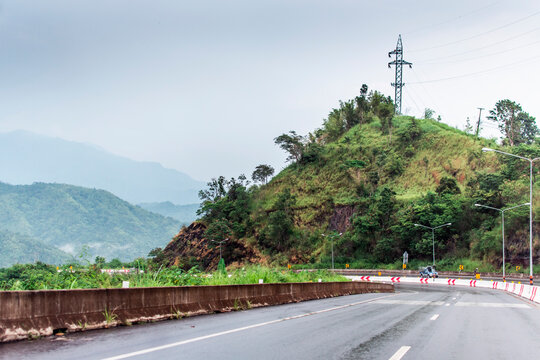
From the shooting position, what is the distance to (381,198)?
3770 inches

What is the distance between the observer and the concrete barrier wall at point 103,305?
29.7ft

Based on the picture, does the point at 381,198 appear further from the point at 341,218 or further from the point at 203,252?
the point at 203,252

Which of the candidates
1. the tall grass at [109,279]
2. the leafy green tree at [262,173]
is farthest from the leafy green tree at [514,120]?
the tall grass at [109,279]

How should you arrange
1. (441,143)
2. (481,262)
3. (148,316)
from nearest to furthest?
(148,316), (481,262), (441,143)

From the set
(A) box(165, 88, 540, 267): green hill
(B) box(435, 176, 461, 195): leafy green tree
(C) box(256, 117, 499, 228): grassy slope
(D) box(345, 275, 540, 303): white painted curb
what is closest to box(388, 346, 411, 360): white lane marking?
(D) box(345, 275, 540, 303): white painted curb

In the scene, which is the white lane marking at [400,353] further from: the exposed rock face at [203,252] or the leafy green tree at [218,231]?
the leafy green tree at [218,231]

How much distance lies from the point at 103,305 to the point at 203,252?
333ft

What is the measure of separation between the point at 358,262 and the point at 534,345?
83.3 meters

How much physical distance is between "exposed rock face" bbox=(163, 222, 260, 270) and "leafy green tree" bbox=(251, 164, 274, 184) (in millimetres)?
18915

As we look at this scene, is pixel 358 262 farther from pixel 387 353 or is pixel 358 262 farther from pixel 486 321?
pixel 387 353

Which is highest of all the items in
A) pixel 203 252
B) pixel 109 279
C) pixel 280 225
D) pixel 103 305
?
pixel 109 279

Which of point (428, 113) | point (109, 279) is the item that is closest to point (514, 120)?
point (428, 113)

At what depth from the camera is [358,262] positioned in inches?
3654

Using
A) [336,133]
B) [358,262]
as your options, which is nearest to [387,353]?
[358,262]
